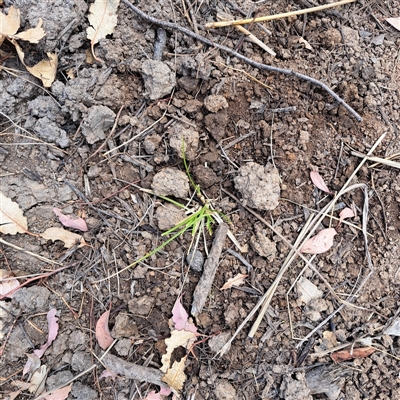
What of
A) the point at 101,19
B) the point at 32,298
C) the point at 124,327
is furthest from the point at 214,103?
the point at 32,298

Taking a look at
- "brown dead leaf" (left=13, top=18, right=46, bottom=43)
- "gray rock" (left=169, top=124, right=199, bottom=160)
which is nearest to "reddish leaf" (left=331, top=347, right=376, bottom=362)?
"gray rock" (left=169, top=124, right=199, bottom=160)

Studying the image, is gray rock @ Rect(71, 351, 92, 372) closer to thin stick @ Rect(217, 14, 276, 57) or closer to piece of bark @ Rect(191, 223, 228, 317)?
piece of bark @ Rect(191, 223, 228, 317)

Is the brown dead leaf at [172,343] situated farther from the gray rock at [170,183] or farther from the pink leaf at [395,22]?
the pink leaf at [395,22]

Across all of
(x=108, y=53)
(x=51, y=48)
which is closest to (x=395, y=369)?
(x=108, y=53)

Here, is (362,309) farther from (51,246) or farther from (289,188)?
(51,246)

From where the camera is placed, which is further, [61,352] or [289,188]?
[289,188]

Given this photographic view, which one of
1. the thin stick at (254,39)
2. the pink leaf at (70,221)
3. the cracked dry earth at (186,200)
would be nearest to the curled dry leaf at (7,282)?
the cracked dry earth at (186,200)

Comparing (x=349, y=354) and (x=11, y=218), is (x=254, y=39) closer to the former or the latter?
(x=11, y=218)
